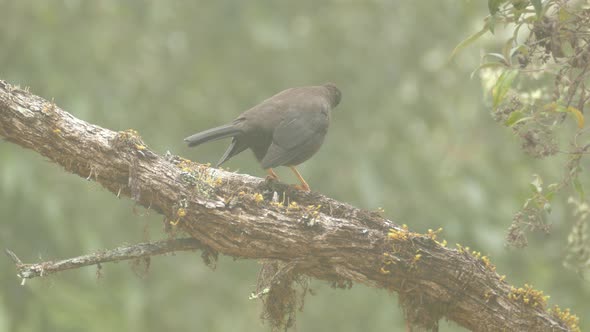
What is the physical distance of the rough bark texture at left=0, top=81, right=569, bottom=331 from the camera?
4.22m

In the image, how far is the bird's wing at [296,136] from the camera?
A: 205 inches

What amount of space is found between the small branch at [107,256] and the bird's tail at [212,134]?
81 centimetres

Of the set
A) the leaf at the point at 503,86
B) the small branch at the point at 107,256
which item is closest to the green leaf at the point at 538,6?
the leaf at the point at 503,86

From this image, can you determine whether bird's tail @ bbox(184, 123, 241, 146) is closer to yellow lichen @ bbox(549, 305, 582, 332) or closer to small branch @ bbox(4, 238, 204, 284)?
small branch @ bbox(4, 238, 204, 284)

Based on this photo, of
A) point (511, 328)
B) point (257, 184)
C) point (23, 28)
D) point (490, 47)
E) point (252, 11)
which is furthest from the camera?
point (252, 11)

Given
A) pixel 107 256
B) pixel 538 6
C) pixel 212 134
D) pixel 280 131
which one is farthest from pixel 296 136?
pixel 538 6

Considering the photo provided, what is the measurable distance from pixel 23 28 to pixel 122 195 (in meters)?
6.23

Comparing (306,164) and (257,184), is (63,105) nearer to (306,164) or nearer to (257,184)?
(306,164)

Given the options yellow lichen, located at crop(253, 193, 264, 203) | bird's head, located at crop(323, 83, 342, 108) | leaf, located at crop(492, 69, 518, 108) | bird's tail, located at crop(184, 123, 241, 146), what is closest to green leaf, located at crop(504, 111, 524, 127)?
leaf, located at crop(492, 69, 518, 108)

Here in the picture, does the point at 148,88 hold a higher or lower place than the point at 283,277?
higher

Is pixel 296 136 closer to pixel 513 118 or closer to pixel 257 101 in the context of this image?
pixel 513 118

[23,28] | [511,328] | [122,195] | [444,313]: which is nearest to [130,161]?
[122,195]

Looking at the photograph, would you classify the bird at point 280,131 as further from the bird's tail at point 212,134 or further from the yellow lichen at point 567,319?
the yellow lichen at point 567,319

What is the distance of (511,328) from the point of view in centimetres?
425
